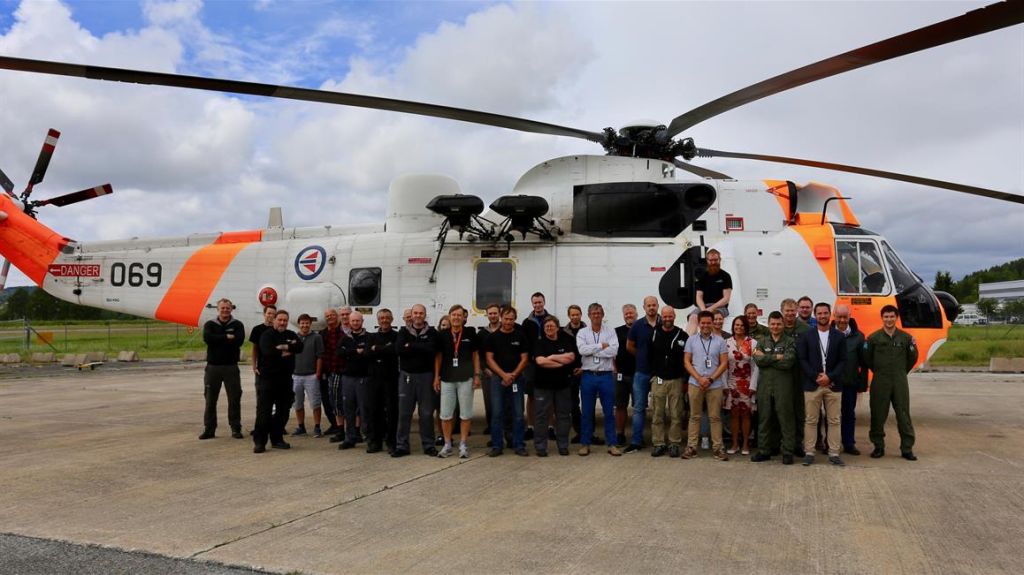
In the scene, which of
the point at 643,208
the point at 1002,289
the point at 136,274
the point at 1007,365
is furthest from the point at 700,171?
the point at 1002,289

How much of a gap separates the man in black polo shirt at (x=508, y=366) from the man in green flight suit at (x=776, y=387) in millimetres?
2557

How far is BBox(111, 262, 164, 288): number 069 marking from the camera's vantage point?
11.2m

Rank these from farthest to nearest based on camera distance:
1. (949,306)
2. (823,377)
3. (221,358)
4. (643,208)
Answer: (643,208), (949,306), (221,358), (823,377)

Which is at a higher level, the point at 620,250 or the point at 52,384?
the point at 620,250

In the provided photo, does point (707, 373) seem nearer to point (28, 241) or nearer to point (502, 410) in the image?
point (502, 410)

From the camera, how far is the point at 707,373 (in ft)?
24.0

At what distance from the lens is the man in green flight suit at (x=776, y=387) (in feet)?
23.3

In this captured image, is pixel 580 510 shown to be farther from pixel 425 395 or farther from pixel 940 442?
pixel 940 442

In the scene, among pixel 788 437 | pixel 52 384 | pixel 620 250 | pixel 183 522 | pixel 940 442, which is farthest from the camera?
pixel 52 384

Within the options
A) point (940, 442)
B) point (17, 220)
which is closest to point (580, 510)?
point (940, 442)

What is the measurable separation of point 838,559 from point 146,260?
36.3 ft

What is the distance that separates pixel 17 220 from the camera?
39.2 ft

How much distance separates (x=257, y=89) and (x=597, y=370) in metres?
4.94

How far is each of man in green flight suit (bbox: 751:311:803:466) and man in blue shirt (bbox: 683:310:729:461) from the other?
1.28 feet
